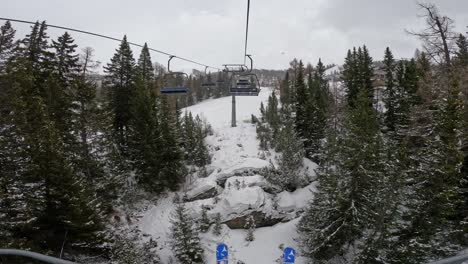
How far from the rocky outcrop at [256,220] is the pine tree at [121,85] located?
14.1 metres

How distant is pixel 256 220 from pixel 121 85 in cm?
1941

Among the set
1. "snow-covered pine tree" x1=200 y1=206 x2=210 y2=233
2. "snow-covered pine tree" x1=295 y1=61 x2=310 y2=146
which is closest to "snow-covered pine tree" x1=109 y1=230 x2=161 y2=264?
"snow-covered pine tree" x1=200 y1=206 x2=210 y2=233

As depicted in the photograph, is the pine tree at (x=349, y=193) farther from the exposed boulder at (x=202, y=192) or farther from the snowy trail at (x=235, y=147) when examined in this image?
the snowy trail at (x=235, y=147)

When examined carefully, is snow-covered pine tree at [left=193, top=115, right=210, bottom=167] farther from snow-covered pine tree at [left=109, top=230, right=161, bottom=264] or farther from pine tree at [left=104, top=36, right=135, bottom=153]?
snow-covered pine tree at [left=109, top=230, right=161, bottom=264]

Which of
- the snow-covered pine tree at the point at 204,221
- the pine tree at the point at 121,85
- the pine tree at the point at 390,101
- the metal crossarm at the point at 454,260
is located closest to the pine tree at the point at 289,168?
the snow-covered pine tree at the point at 204,221

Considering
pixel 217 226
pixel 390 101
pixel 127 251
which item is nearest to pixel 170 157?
pixel 217 226

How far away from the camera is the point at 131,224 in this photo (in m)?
25.1

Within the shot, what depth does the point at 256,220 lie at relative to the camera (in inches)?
1011

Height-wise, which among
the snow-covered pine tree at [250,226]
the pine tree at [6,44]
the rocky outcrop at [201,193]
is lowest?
the snow-covered pine tree at [250,226]

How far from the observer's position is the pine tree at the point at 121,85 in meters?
31.9

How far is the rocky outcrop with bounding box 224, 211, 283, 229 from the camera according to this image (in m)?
25.5

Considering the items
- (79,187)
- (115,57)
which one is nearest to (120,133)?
(115,57)

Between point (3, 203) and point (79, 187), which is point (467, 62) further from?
point (3, 203)

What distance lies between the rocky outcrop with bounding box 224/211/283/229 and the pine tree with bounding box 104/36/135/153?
1406 cm
